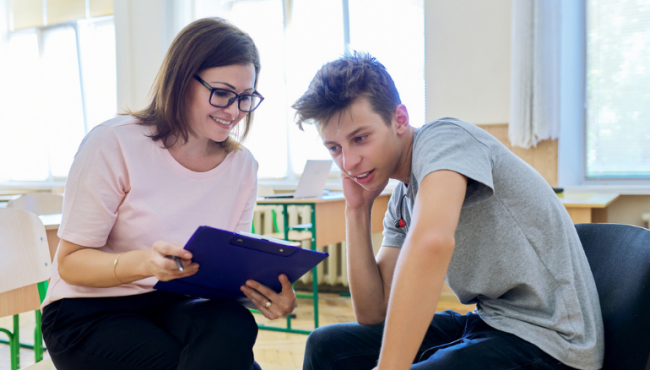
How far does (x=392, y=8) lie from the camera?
408 centimetres

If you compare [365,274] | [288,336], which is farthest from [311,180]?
[365,274]

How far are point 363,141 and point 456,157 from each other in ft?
0.76

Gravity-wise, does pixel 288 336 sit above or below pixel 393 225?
below

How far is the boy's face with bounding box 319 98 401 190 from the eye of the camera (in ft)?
3.19

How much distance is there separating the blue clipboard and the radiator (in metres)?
2.88

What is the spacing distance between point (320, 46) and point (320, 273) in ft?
6.51

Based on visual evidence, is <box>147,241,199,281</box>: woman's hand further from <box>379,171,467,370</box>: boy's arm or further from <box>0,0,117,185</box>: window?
<box>0,0,117,185</box>: window

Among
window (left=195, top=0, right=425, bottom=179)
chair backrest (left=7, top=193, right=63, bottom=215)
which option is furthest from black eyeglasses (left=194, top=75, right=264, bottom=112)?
window (left=195, top=0, right=425, bottom=179)

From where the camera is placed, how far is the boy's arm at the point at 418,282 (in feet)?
2.41

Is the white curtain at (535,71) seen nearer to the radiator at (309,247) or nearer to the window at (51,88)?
the radiator at (309,247)

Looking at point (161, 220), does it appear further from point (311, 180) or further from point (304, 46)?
point (304, 46)

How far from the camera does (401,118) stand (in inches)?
40.5

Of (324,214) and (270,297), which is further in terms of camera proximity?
(324,214)

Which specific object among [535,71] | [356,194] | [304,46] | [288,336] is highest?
[304,46]
